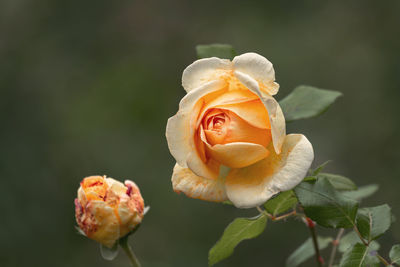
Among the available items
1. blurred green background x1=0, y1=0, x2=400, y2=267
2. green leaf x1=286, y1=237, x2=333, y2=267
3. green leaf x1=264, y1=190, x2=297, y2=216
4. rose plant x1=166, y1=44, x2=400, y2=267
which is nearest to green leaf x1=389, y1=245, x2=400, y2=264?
rose plant x1=166, y1=44, x2=400, y2=267

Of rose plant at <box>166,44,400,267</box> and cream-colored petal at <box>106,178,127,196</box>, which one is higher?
rose plant at <box>166,44,400,267</box>

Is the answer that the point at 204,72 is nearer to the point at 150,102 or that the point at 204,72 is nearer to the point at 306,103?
the point at 306,103

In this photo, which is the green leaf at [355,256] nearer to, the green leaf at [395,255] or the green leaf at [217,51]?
the green leaf at [395,255]

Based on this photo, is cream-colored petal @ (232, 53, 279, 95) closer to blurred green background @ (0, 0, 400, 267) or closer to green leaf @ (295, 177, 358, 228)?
green leaf @ (295, 177, 358, 228)

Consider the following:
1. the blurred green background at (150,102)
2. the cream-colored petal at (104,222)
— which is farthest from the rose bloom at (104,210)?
the blurred green background at (150,102)

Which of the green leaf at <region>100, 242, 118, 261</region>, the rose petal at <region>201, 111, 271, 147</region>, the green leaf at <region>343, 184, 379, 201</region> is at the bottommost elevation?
Answer: the green leaf at <region>343, 184, 379, 201</region>

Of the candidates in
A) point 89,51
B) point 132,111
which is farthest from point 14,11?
point 132,111
